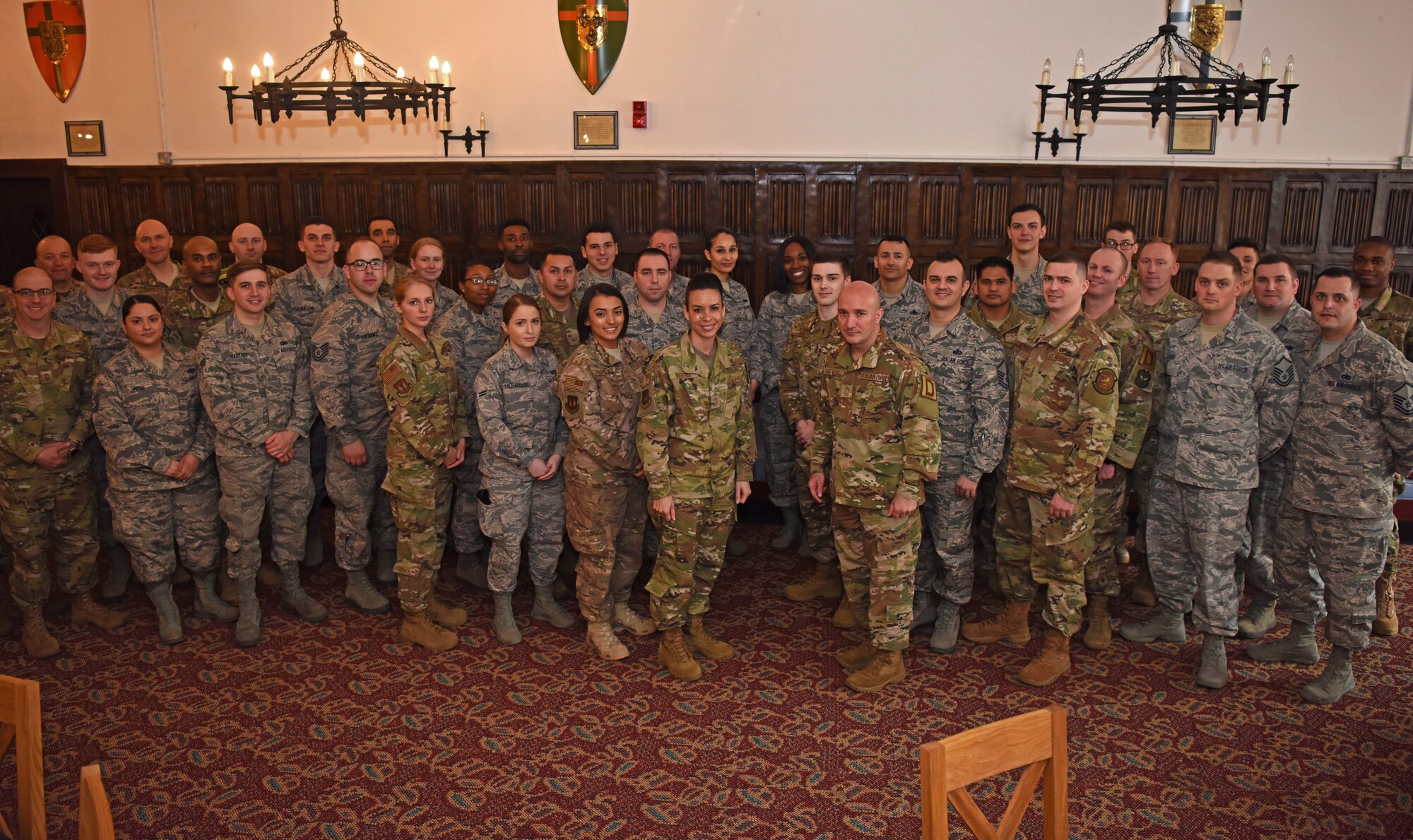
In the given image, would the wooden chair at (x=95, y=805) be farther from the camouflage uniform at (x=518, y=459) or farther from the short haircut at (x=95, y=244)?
the short haircut at (x=95, y=244)

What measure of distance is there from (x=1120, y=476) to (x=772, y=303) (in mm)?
2233

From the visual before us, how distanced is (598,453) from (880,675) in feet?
4.91

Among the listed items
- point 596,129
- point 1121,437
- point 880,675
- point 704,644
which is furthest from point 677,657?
point 596,129

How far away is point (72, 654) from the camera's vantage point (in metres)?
4.23

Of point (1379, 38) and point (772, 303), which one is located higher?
point (1379, 38)

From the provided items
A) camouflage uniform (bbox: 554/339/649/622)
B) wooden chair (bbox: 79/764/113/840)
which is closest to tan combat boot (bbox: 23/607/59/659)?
camouflage uniform (bbox: 554/339/649/622)

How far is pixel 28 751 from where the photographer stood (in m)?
1.99

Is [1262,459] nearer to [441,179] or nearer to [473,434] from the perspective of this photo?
[473,434]

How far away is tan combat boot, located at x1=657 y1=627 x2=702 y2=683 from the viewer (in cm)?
397

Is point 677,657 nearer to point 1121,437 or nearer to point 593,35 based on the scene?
point 1121,437

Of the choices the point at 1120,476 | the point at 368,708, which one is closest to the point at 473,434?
the point at 368,708

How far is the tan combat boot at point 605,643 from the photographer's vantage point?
4.16 meters

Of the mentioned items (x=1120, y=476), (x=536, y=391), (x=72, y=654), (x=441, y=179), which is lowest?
(x=72, y=654)

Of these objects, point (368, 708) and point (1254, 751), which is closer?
point (1254, 751)
